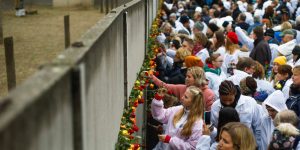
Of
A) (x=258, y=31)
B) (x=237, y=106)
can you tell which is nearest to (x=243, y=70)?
(x=237, y=106)

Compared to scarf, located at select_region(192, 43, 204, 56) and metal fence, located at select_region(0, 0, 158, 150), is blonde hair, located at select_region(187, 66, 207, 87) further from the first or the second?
scarf, located at select_region(192, 43, 204, 56)

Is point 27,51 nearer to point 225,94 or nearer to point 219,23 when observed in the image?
point 225,94

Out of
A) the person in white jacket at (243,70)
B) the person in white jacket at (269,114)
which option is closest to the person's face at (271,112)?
the person in white jacket at (269,114)

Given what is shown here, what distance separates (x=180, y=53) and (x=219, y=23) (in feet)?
24.2

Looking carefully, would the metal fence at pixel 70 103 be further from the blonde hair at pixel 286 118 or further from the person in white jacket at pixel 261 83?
the person in white jacket at pixel 261 83

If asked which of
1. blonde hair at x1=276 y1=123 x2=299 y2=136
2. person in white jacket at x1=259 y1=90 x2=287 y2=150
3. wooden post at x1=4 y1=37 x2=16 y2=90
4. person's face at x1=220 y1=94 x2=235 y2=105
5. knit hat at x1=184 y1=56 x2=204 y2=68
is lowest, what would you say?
person in white jacket at x1=259 y1=90 x2=287 y2=150

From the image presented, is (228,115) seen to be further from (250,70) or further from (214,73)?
(214,73)

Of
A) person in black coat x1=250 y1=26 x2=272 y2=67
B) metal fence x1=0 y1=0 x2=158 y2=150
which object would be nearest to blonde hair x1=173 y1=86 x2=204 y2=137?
metal fence x1=0 y1=0 x2=158 y2=150

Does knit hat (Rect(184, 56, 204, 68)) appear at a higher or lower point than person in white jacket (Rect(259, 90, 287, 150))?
higher

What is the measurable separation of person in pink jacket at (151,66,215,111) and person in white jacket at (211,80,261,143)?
1.81 ft

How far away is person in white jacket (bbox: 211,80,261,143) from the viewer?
212 inches

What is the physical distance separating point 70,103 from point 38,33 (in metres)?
12.1

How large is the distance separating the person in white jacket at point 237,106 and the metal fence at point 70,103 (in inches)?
64.2

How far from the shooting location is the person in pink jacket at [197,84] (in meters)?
6.12
